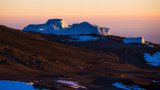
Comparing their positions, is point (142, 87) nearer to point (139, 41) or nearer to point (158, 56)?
point (158, 56)

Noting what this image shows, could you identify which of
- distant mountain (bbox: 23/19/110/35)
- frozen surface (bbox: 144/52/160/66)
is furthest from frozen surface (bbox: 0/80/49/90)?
distant mountain (bbox: 23/19/110/35)

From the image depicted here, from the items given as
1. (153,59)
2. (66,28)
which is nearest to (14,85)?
(153,59)

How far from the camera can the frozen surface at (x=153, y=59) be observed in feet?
171

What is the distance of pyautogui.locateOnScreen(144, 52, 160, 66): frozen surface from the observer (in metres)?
52.0

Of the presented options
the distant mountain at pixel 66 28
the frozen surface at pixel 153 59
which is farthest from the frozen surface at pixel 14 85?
the distant mountain at pixel 66 28

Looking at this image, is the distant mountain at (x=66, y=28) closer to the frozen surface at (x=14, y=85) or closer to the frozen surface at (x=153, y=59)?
the frozen surface at (x=153, y=59)

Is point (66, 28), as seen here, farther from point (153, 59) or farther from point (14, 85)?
point (14, 85)

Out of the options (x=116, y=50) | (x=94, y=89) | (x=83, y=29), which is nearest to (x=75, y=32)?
(x=83, y=29)

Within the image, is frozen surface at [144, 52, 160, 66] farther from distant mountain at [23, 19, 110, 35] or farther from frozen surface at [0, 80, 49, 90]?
distant mountain at [23, 19, 110, 35]

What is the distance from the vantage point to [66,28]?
139750mm

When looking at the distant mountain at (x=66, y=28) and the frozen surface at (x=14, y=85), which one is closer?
the frozen surface at (x=14, y=85)

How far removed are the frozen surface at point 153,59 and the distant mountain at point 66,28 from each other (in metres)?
69.7

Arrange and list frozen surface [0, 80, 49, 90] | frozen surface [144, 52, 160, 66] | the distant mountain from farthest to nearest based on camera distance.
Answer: the distant mountain, frozen surface [144, 52, 160, 66], frozen surface [0, 80, 49, 90]

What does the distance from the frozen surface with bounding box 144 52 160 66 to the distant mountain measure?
69681mm
